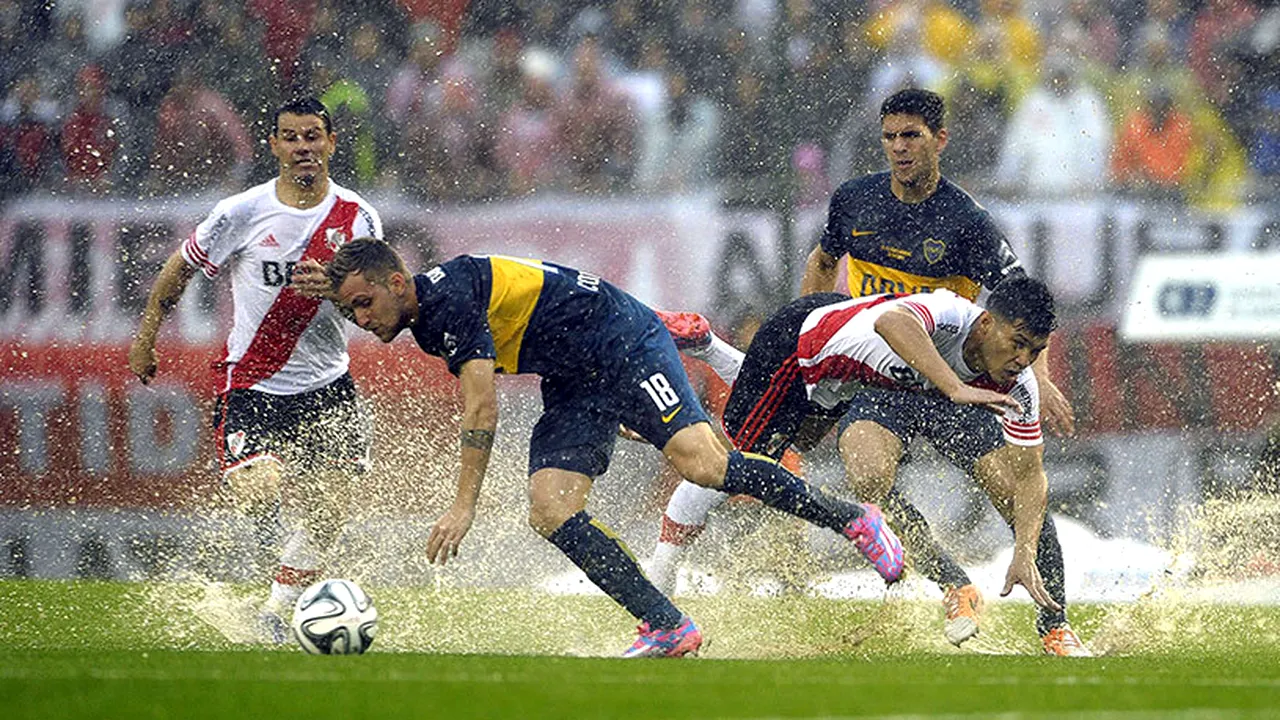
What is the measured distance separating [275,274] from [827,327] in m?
2.58

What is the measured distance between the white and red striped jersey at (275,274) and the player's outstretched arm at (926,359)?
8.44 feet

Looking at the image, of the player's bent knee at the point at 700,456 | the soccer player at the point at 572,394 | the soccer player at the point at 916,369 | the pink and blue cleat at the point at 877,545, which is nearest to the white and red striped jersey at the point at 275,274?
the soccer player at the point at 572,394

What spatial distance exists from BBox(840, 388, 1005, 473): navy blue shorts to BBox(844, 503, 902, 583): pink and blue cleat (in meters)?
0.97

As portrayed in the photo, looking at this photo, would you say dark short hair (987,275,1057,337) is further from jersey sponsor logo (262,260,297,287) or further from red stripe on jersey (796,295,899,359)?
jersey sponsor logo (262,260,297,287)

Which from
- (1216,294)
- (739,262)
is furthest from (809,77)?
(1216,294)

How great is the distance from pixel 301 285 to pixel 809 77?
5.75 m

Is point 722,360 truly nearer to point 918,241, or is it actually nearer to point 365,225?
point 918,241

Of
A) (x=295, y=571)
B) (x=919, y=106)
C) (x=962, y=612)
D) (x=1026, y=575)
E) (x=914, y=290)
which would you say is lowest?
(x=295, y=571)

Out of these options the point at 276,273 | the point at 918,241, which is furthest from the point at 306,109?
the point at 918,241

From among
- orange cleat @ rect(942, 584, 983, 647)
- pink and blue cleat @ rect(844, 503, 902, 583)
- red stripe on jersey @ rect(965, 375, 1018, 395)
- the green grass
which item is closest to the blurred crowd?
the green grass

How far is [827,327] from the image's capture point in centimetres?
806

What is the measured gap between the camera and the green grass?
202 inches

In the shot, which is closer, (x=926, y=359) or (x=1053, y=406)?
(x=926, y=359)

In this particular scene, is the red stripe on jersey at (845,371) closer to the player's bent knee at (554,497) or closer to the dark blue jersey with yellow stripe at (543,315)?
the dark blue jersey with yellow stripe at (543,315)
